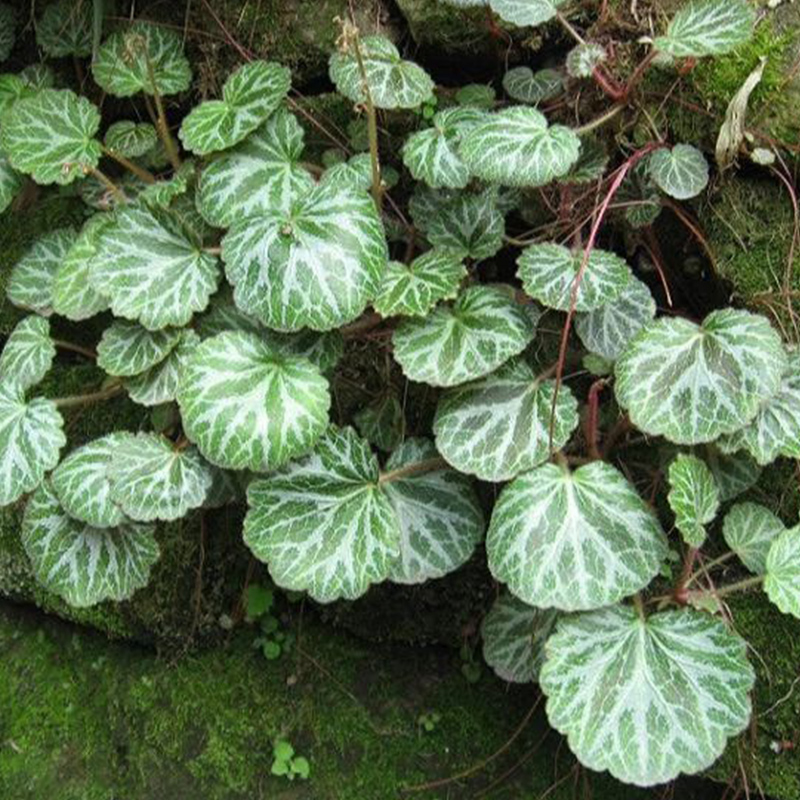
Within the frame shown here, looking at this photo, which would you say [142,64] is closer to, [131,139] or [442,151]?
[131,139]

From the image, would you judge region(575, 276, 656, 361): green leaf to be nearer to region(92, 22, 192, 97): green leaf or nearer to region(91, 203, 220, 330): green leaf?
region(91, 203, 220, 330): green leaf

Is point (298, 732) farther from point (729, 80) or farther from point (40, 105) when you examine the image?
point (729, 80)

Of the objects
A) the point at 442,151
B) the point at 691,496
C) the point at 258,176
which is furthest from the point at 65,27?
the point at 691,496

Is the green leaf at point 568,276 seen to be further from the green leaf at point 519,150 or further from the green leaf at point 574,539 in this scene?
the green leaf at point 574,539

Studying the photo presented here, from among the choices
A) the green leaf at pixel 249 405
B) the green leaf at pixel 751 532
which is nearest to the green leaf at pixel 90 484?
the green leaf at pixel 249 405

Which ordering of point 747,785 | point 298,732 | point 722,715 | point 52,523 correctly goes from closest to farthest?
1. point 722,715
2. point 747,785
3. point 52,523
4. point 298,732

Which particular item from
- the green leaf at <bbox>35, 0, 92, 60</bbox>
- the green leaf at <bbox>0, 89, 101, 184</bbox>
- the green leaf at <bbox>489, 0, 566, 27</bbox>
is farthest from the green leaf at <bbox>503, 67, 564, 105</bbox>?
the green leaf at <bbox>35, 0, 92, 60</bbox>

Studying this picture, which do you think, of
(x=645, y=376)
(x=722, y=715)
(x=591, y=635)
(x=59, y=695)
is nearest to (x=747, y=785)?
(x=722, y=715)
